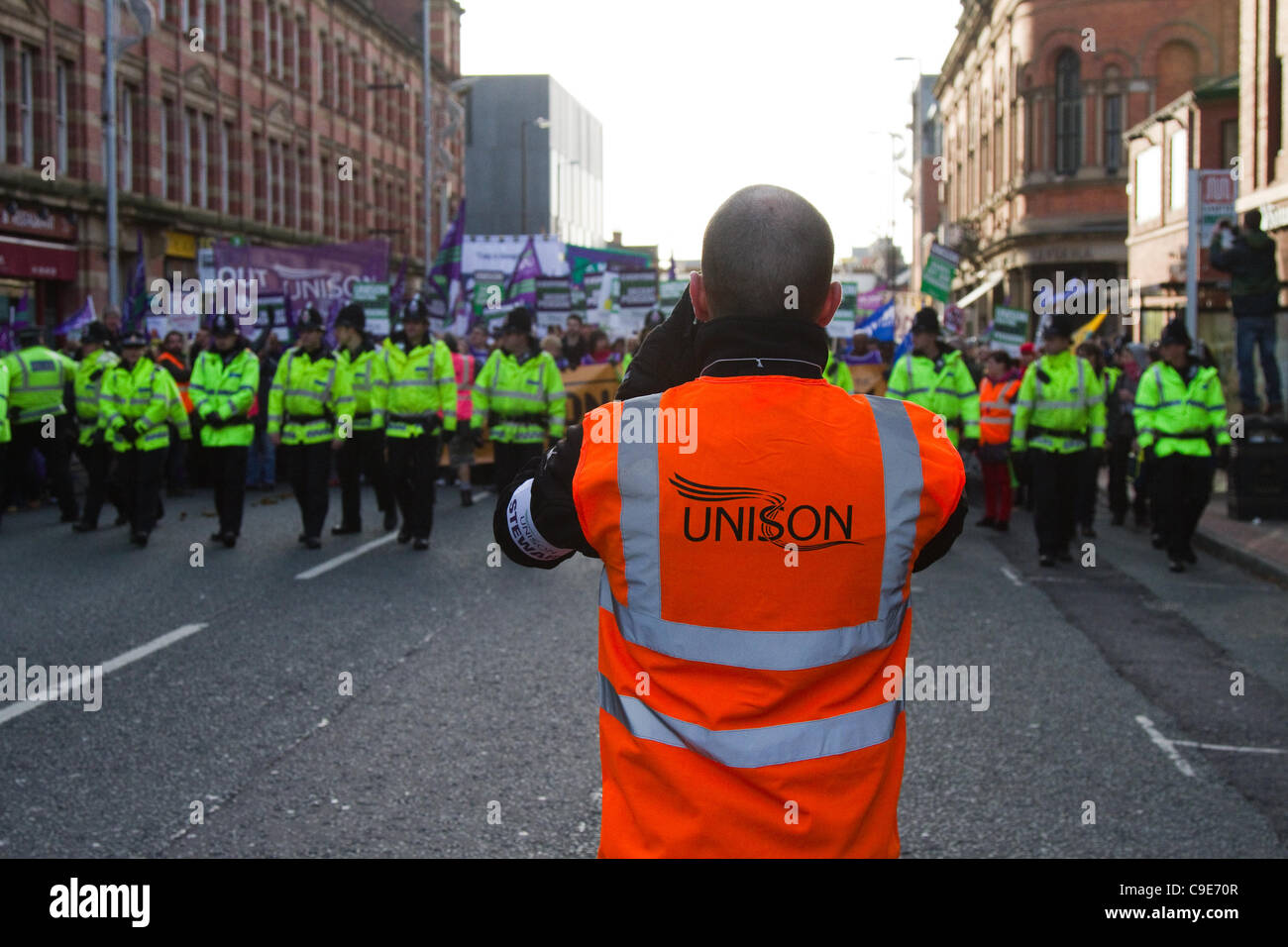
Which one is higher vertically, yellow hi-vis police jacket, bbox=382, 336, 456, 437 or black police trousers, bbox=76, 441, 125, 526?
yellow hi-vis police jacket, bbox=382, 336, 456, 437

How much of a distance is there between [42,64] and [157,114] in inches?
236

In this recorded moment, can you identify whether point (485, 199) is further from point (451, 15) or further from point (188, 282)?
point (188, 282)

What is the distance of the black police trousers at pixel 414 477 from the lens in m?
12.7

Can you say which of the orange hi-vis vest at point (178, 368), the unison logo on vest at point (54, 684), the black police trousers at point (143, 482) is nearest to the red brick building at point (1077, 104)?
the orange hi-vis vest at point (178, 368)

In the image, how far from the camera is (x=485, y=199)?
320 ft

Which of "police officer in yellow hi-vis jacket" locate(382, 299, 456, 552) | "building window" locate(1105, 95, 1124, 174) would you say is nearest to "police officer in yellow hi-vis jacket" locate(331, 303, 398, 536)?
"police officer in yellow hi-vis jacket" locate(382, 299, 456, 552)

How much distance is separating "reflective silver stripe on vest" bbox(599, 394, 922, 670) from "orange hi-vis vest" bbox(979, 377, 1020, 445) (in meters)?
13.2

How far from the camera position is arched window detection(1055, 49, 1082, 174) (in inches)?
1698

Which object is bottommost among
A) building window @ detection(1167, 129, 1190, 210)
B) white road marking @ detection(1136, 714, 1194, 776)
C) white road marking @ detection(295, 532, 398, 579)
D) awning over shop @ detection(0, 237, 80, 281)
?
white road marking @ detection(1136, 714, 1194, 776)

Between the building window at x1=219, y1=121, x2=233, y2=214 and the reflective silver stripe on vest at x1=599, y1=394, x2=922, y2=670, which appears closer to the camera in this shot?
the reflective silver stripe on vest at x1=599, y1=394, x2=922, y2=670

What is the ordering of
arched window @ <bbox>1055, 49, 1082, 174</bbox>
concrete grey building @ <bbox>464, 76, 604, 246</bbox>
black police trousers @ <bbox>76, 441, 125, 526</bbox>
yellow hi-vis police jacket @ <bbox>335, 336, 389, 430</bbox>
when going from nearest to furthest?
yellow hi-vis police jacket @ <bbox>335, 336, 389, 430</bbox> < black police trousers @ <bbox>76, 441, 125, 526</bbox> < arched window @ <bbox>1055, 49, 1082, 174</bbox> < concrete grey building @ <bbox>464, 76, 604, 246</bbox>

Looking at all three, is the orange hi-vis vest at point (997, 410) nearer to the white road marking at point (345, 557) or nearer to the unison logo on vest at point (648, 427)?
the white road marking at point (345, 557)

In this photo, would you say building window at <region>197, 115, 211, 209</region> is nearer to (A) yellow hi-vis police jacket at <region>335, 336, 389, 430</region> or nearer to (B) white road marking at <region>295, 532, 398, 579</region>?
(A) yellow hi-vis police jacket at <region>335, 336, 389, 430</region>

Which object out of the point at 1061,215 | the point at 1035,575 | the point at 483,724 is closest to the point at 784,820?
the point at 483,724
